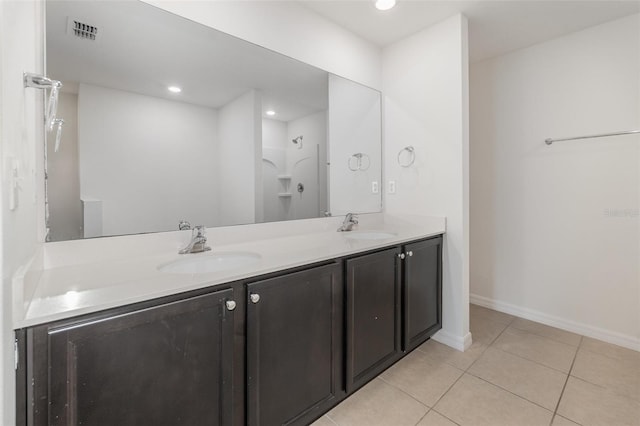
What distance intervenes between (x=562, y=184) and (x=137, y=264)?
120 inches

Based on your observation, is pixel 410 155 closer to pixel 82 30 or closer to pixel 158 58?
pixel 158 58

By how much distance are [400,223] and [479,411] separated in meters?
1.37

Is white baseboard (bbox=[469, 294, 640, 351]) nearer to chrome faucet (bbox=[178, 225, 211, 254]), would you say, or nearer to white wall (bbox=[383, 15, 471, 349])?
white wall (bbox=[383, 15, 471, 349])

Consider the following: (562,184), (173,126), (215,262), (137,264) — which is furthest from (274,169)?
(562,184)

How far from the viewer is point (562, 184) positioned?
238 centimetres

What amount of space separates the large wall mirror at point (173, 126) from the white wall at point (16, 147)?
13cm

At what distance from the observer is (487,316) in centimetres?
266

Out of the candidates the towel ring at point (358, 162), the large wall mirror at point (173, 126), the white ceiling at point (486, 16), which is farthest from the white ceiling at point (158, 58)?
the towel ring at point (358, 162)

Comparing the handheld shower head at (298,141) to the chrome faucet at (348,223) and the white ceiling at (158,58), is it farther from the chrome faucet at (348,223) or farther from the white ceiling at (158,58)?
the chrome faucet at (348,223)

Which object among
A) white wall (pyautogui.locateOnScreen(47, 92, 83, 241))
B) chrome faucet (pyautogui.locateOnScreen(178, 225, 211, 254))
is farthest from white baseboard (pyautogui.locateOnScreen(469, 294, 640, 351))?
white wall (pyautogui.locateOnScreen(47, 92, 83, 241))

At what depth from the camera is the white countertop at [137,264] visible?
0.79 m

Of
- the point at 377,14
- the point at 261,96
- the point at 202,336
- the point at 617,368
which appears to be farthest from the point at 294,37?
the point at 617,368

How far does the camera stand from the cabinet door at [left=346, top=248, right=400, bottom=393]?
4.88ft

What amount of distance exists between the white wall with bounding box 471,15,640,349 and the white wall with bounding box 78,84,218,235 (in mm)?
2584
